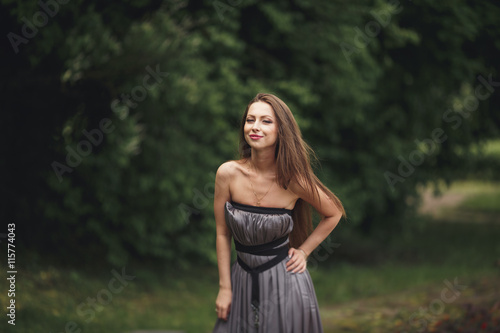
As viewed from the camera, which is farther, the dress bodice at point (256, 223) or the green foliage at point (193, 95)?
the green foliage at point (193, 95)

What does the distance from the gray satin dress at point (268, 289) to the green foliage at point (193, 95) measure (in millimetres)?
3444

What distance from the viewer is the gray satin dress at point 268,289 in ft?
9.93

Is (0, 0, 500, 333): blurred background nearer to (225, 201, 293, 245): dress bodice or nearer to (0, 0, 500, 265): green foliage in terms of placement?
(0, 0, 500, 265): green foliage

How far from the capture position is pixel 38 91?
5.94m

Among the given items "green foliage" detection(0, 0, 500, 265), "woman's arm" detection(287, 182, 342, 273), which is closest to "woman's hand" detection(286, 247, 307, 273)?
"woman's arm" detection(287, 182, 342, 273)

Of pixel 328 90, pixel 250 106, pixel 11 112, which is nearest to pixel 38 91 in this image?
pixel 11 112

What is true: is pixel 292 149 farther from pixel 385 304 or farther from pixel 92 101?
pixel 385 304

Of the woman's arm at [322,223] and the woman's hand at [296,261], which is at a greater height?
the woman's arm at [322,223]

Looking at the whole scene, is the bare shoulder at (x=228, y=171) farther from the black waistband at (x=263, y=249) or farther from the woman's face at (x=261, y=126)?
the black waistband at (x=263, y=249)

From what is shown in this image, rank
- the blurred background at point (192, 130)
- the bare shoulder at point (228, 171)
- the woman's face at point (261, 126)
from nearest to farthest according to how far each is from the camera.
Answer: the woman's face at point (261, 126)
the bare shoulder at point (228, 171)
the blurred background at point (192, 130)

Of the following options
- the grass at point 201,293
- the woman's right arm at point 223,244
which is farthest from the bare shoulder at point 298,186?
the grass at point 201,293

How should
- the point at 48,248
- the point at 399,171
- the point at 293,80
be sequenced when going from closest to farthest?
the point at 48,248 < the point at 293,80 < the point at 399,171

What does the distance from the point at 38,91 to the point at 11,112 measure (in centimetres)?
37

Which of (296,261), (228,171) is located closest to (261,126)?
(228,171)
